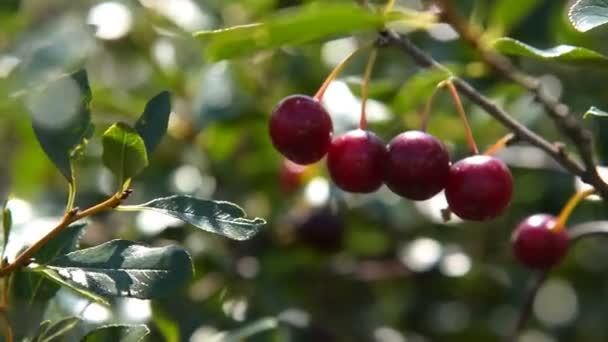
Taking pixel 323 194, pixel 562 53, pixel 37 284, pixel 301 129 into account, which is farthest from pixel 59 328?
pixel 323 194

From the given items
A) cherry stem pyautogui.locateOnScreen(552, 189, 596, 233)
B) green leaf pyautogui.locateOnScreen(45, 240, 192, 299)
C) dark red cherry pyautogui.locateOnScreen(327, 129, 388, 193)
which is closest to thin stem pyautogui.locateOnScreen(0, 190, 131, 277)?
green leaf pyautogui.locateOnScreen(45, 240, 192, 299)

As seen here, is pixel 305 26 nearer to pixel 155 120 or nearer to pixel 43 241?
pixel 155 120

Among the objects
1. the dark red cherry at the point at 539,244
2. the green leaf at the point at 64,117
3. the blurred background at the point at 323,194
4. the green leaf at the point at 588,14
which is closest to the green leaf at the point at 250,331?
the blurred background at the point at 323,194

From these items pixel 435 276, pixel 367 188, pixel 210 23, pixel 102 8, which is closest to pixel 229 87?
pixel 210 23

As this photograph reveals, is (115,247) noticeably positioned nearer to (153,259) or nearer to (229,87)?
(153,259)

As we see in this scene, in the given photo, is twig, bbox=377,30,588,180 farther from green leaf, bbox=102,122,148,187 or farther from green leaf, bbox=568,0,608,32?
green leaf, bbox=102,122,148,187

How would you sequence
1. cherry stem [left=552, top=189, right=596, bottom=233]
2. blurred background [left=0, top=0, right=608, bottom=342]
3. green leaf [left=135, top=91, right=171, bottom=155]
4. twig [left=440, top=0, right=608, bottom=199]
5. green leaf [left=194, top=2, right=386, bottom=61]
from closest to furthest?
green leaf [left=194, top=2, right=386, bottom=61] → green leaf [left=135, top=91, right=171, bottom=155] → twig [left=440, top=0, right=608, bottom=199] → cherry stem [left=552, top=189, right=596, bottom=233] → blurred background [left=0, top=0, right=608, bottom=342]

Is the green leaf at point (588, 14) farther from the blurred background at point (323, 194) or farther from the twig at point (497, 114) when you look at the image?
the blurred background at point (323, 194)
